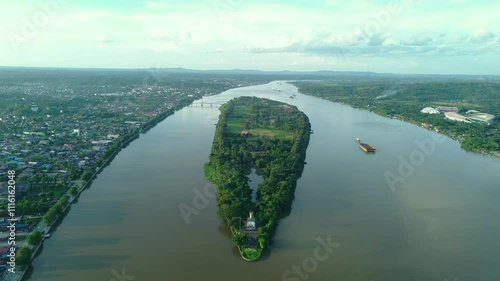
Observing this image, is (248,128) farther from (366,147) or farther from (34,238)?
(34,238)

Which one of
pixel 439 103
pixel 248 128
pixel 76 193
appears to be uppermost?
pixel 76 193

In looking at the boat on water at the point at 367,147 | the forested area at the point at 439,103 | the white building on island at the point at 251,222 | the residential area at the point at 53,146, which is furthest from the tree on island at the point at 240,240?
the forested area at the point at 439,103

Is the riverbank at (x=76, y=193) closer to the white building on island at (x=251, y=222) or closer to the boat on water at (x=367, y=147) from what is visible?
the white building on island at (x=251, y=222)

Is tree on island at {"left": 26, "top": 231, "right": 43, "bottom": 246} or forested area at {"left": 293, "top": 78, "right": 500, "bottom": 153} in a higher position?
tree on island at {"left": 26, "top": 231, "right": 43, "bottom": 246}

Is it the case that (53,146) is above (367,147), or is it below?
above

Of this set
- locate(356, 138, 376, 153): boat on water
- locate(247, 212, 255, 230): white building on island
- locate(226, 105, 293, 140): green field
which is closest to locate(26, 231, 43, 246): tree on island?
locate(247, 212, 255, 230): white building on island

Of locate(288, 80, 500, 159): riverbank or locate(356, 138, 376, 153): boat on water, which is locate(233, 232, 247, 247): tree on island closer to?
locate(356, 138, 376, 153): boat on water

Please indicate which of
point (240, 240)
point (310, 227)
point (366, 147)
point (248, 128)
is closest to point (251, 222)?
point (240, 240)
